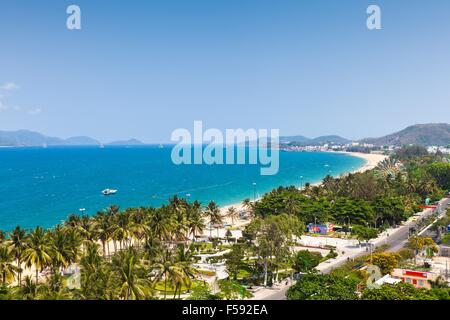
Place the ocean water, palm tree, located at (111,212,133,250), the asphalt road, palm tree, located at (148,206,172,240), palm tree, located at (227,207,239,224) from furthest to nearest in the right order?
the ocean water, palm tree, located at (227,207,239,224), palm tree, located at (148,206,172,240), palm tree, located at (111,212,133,250), the asphalt road

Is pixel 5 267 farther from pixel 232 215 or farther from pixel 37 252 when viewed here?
pixel 232 215

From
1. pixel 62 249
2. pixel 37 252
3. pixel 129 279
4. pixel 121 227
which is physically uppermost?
pixel 129 279

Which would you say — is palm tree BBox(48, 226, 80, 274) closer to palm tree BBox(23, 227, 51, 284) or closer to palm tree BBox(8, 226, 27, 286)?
palm tree BBox(23, 227, 51, 284)

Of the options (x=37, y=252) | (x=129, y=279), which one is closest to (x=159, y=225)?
(x=37, y=252)

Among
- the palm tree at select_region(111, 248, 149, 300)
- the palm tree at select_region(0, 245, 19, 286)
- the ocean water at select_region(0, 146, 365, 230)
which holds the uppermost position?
the palm tree at select_region(111, 248, 149, 300)

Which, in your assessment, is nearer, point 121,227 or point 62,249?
point 62,249

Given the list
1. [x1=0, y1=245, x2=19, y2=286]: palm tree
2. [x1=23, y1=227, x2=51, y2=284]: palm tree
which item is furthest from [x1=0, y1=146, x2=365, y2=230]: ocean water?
[x1=0, y1=245, x2=19, y2=286]: palm tree

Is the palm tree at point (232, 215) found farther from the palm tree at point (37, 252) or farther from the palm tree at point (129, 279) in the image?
the palm tree at point (129, 279)

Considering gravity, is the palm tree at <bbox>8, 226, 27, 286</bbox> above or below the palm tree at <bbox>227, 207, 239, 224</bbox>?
above

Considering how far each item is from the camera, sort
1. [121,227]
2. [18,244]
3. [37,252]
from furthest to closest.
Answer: [121,227] < [18,244] < [37,252]

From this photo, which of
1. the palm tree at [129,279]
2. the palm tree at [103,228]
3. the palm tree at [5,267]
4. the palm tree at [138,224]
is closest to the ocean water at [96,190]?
the palm tree at [103,228]

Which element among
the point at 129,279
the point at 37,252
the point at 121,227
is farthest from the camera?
the point at 121,227
